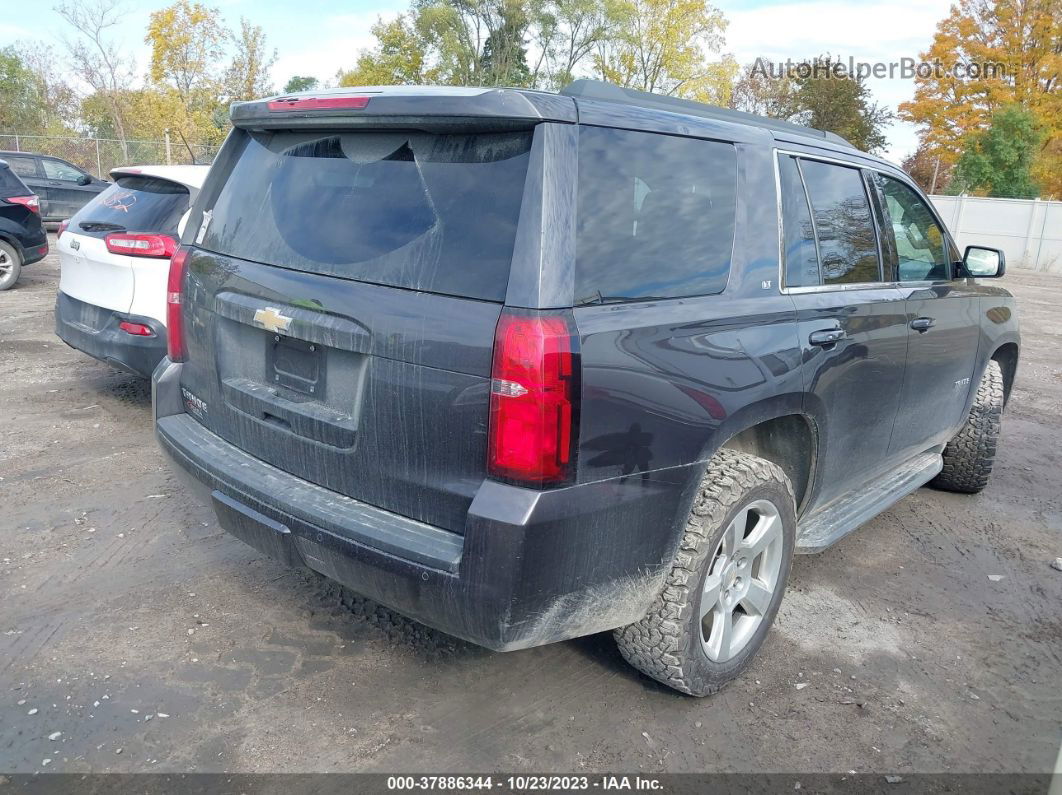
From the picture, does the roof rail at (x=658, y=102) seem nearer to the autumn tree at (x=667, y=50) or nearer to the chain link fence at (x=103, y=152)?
the chain link fence at (x=103, y=152)

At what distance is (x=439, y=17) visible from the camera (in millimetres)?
43875

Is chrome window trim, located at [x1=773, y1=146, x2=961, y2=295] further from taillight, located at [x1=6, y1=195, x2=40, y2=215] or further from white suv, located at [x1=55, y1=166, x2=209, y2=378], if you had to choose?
taillight, located at [x1=6, y1=195, x2=40, y2=215]

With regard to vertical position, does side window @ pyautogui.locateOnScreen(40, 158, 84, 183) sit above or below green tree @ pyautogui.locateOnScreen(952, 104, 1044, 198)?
below

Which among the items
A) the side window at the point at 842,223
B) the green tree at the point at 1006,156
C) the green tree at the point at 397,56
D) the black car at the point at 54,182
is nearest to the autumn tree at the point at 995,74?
the green tree at the point at 1006,156

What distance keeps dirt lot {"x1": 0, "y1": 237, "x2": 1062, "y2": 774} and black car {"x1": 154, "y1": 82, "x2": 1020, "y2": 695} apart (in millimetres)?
291

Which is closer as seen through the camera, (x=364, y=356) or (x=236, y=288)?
(x=364, y=356)

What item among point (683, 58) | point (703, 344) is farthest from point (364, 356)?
point (683, 58)

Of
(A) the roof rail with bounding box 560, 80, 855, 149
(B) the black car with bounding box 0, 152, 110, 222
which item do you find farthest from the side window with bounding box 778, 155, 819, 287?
(B) the black car with bounding box 0, 152, 110, 222

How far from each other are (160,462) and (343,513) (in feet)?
9.76

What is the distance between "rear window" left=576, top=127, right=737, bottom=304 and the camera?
2.39 m

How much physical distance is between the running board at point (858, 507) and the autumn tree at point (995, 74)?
38186 mm

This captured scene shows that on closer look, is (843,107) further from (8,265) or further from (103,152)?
(8,265)

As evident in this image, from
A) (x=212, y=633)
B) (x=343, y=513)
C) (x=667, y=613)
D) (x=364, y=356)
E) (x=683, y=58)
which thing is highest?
(x=683, y=58)

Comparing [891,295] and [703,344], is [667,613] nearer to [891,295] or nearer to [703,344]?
[703,344]
